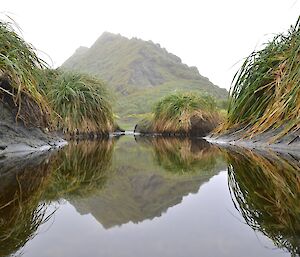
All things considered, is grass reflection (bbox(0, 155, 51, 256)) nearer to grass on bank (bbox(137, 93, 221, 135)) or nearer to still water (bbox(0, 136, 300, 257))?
still water (bbox(0, 136, 300, 257))

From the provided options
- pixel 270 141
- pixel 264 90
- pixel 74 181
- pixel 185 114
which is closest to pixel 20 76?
pixel 74 181

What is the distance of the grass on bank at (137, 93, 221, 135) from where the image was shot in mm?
9422

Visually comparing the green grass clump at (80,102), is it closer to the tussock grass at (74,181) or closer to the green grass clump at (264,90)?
the green grass clump at (264,90)

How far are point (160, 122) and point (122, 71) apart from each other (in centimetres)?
6339

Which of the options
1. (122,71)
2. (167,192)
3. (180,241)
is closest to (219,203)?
(167,192)

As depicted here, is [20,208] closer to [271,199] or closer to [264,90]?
[271,199]

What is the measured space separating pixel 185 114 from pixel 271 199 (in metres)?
8.06

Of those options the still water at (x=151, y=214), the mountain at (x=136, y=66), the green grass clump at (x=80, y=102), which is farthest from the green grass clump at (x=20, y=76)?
the mountain at (x=136, y=66)

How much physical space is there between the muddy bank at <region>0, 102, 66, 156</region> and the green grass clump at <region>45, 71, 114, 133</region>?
3.18 m

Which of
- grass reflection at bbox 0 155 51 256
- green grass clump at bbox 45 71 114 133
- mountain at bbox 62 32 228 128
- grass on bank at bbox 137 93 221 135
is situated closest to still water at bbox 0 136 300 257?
grass reflection at bbox 0 155 51 256

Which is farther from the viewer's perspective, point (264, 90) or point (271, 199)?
point (264, 90)

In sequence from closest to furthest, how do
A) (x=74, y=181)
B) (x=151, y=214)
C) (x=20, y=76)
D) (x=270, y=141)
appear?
(x=151, y=214)
(x=74, y=181)
(x=20, y=76)
(x=270, y=141)

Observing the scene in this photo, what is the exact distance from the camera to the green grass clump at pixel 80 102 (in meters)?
7.89

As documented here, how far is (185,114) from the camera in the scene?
30.9 ft
